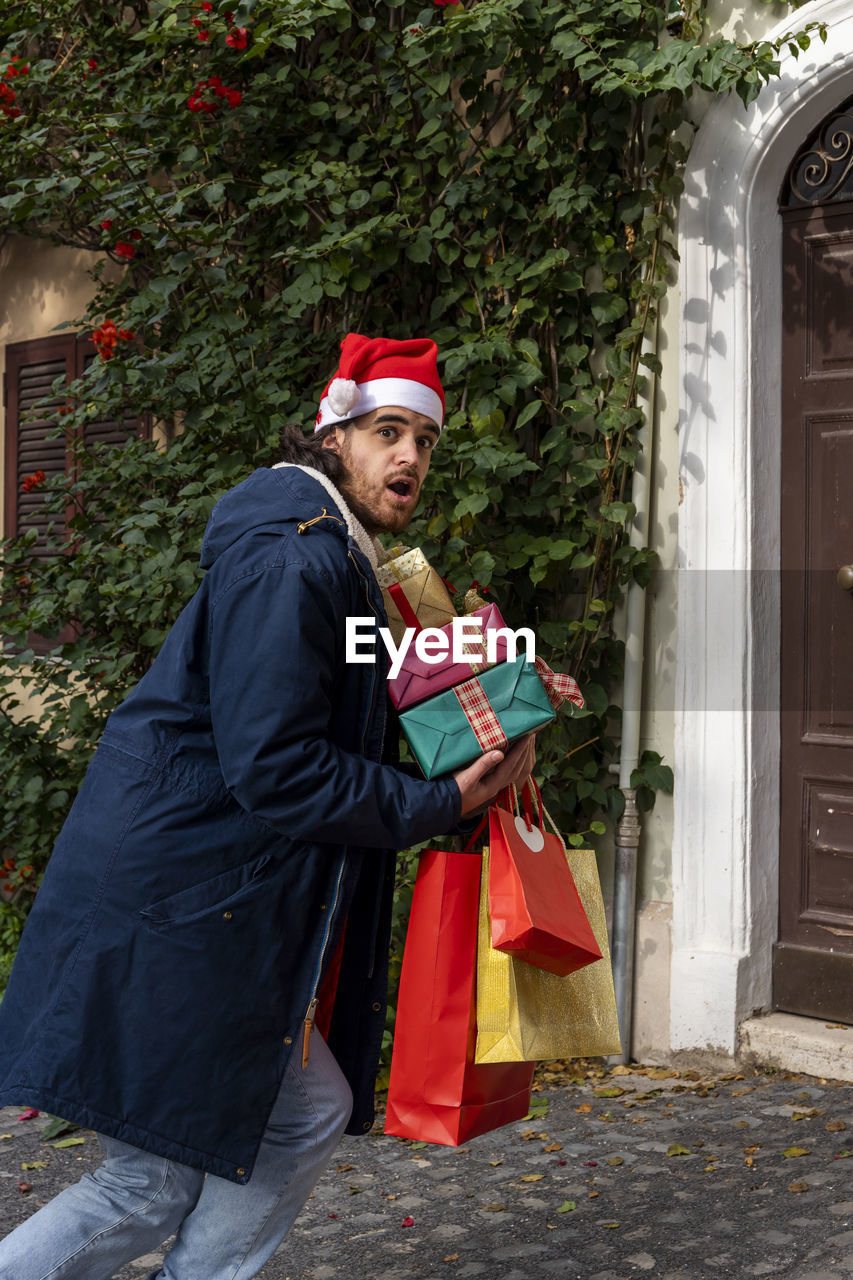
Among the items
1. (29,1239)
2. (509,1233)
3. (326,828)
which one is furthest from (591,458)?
(29,1239)

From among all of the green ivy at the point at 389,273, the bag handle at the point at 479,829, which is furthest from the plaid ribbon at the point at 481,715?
the green ivy at the point at 389,273

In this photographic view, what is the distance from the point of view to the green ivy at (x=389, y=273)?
4484mm

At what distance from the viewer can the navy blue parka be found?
2.05 m

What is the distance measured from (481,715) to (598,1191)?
1686mm

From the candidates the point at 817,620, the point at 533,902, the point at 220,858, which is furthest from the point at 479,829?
the point at 817,620

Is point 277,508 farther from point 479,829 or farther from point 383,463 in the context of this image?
point 479,829

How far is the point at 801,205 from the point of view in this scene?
4395mm

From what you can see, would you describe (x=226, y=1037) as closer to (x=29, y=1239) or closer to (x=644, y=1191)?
(x=29, y=1239)

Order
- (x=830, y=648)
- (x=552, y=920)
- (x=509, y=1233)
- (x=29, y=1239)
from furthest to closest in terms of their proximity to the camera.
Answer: (x=830, y=648) → (x=509, y=1233) → (x=552, y=920) → (x=29, y=1239)

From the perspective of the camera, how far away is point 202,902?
2.10 metres

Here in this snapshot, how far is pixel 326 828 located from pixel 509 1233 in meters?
1.57

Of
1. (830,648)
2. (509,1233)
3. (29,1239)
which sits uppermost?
(830,648)

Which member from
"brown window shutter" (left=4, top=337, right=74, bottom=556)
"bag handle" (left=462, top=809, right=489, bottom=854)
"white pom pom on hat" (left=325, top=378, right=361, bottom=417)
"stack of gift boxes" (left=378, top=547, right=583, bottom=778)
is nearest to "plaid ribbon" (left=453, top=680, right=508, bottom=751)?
"stack of gift boxes" (left=378, top=547, right=583, bottom=778)

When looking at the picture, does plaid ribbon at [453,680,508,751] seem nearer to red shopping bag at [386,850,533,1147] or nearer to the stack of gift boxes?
the stack of gift boxes
